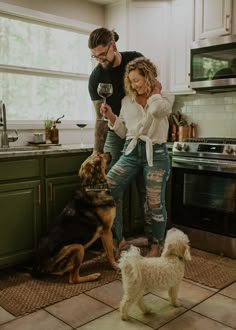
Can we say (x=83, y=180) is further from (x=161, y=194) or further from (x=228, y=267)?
(x=228, y=267)

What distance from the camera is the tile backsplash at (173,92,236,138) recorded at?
3.68m

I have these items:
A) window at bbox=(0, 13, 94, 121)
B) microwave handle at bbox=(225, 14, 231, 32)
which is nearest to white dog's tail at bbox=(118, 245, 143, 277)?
window at bbox=(0, 13, 94, 121)

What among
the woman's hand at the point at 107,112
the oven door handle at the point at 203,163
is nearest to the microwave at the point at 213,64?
the oven door handle at the point at 203,163

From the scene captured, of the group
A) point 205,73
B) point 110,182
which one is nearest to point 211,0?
point 205,73

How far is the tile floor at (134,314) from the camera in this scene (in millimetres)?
2010

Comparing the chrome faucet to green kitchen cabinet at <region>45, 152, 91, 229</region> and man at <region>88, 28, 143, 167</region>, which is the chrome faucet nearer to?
green kitchen cabinet at <region>45, 152, 91, 229</region>

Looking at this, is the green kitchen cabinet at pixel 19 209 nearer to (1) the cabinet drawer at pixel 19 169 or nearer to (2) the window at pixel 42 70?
(1) the cabinet drawer at pixel 19 169

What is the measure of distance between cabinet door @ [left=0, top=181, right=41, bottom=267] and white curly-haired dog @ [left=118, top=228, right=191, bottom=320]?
946mm

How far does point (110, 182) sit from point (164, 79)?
4.89 feet

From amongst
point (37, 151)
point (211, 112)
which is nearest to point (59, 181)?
point (37, 151)

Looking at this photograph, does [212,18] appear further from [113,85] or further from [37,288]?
[37,288]

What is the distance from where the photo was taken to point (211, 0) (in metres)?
3.39

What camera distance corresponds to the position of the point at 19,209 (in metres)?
2.68

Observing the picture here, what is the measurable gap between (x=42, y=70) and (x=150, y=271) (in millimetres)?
2371
